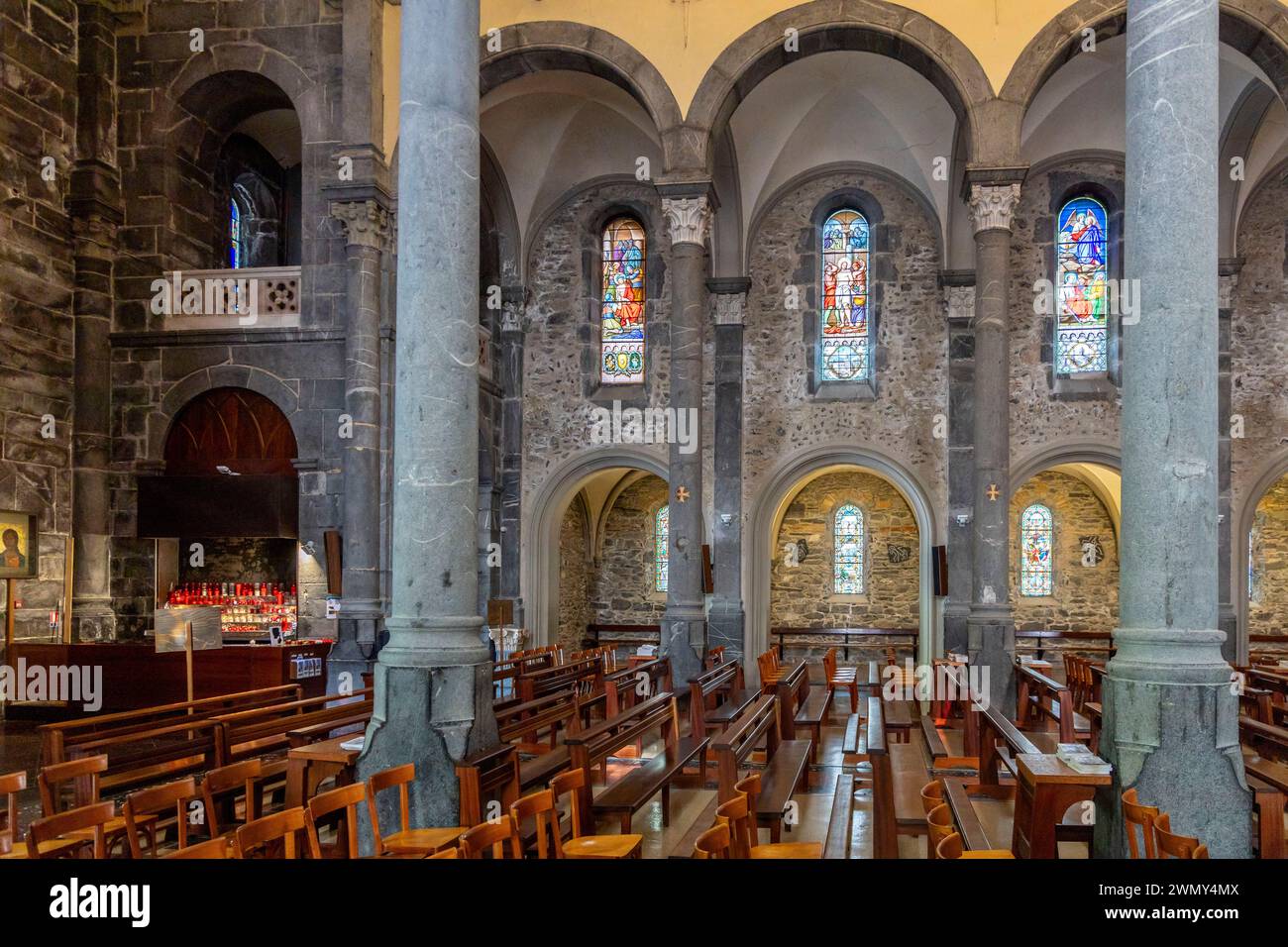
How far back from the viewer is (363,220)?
12609 mm

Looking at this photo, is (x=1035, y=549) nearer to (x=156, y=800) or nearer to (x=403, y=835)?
(x=403, y=835)

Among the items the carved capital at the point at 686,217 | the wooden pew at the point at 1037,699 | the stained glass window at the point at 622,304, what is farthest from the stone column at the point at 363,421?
the wooden pew at the point at 1037,699

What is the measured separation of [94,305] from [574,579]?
9.17 m

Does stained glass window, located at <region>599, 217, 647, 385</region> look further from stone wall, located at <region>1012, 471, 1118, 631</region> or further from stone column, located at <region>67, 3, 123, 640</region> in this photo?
stone column, located at <region>67, 3, 123, 640</region>

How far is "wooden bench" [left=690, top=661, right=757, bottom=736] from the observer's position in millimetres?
8625

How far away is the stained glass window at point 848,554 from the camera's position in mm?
19055

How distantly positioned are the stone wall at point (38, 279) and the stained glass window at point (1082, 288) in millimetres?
14170

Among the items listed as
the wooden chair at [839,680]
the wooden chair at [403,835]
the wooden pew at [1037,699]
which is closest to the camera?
the wooden chair at [403,835]

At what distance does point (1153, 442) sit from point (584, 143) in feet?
41.7

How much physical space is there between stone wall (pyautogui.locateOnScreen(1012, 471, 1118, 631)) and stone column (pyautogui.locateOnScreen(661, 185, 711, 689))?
8408 mm

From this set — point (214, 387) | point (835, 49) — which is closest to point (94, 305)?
point (214, 387)

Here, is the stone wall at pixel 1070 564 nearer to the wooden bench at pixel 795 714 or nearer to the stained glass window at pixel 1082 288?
the stained glass window at pixel 1082 288

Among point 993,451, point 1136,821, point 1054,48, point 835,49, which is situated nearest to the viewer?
point 1136,821
